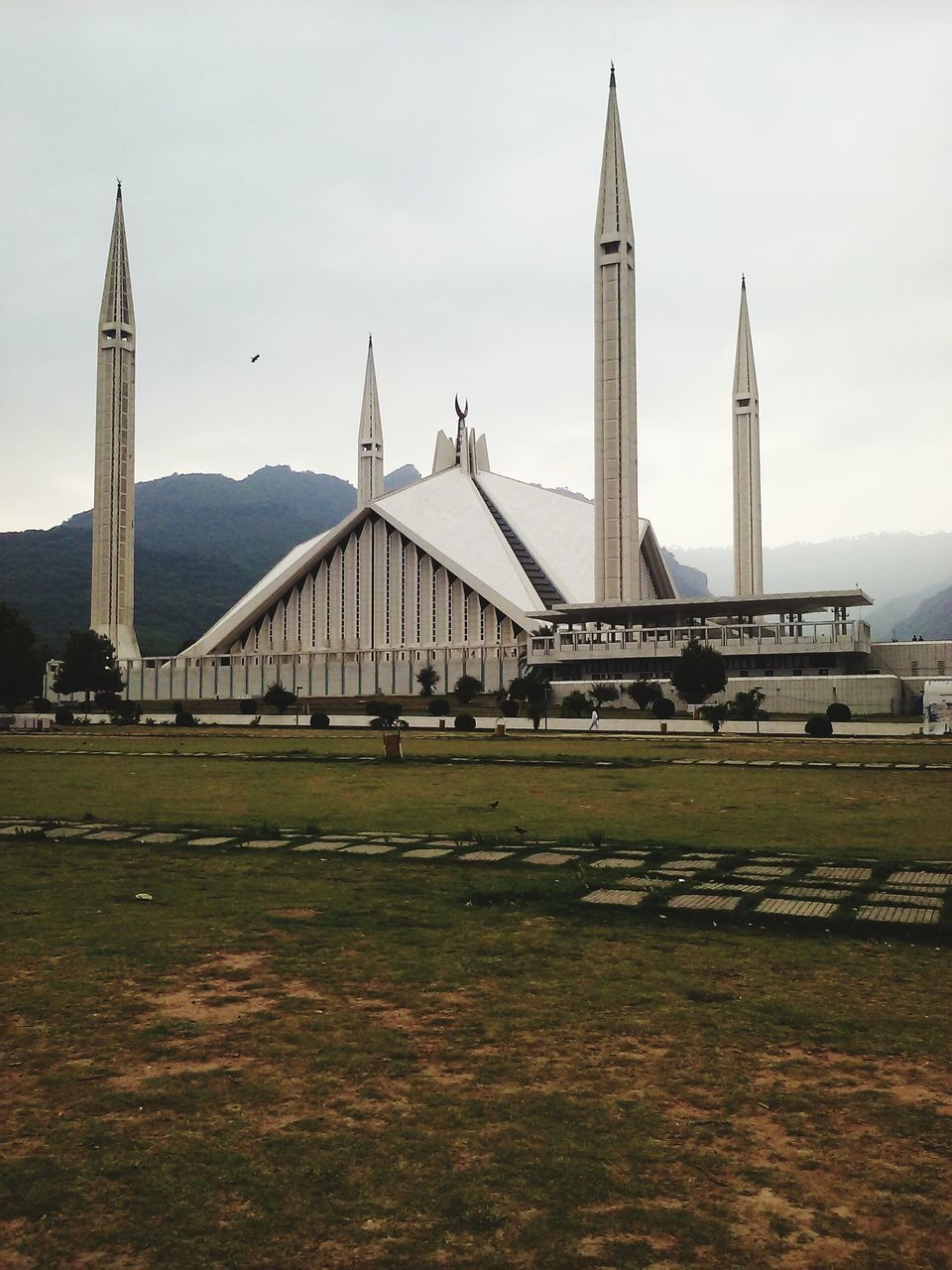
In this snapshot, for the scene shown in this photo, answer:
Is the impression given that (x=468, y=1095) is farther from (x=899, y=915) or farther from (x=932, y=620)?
(x=932, y=620)

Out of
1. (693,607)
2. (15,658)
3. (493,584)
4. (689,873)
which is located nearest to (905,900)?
(689,873)

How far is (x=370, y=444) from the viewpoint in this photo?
72.8 meters

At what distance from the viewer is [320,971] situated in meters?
3.88

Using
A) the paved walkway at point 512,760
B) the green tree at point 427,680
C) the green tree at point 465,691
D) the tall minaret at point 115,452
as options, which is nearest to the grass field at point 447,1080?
the paved walkway at point 512,760

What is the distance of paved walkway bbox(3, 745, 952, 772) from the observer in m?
13.8

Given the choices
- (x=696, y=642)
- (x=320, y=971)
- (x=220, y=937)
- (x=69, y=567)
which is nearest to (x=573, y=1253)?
(x=320, y=971)

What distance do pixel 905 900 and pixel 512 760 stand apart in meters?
10.6

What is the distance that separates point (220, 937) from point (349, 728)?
984 inches

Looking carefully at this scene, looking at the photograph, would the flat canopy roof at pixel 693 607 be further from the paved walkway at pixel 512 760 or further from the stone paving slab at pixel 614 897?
the stone paving slab at pixel 614 897

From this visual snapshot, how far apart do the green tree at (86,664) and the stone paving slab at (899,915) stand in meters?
38.3

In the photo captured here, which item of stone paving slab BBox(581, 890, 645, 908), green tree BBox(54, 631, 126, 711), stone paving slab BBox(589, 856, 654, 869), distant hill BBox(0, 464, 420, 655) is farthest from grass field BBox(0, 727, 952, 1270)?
distant hill BBox(0, 464, 420, 655)

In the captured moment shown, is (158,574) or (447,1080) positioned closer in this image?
(447,1080)

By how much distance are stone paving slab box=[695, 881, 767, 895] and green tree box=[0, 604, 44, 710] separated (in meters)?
28.4

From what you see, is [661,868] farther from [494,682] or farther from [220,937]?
[494,682]
